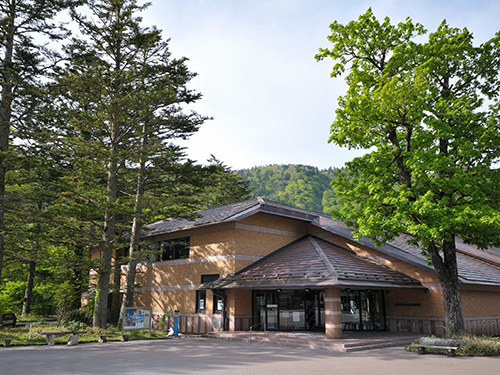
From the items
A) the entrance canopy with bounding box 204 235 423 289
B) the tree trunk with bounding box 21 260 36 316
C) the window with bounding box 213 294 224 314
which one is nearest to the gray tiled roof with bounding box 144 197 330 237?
the entrance canopy with bounding box 204 235 423 289

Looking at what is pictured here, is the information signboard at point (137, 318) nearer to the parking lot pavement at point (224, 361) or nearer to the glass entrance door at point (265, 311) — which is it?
the parking lot pavement at point (224, 361)

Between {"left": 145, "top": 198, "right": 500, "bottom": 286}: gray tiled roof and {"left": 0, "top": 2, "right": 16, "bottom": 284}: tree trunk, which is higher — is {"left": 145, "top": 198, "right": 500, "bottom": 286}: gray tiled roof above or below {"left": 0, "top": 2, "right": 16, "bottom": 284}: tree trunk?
below

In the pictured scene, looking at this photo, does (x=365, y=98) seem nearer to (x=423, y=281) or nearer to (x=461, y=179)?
(x=461, y=179)

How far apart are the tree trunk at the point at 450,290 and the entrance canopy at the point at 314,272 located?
2961 mm

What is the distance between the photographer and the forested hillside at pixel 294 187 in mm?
103688

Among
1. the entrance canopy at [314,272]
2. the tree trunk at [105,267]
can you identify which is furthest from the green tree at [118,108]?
the entrance canopy at [314,272]

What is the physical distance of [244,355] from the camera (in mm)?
14352

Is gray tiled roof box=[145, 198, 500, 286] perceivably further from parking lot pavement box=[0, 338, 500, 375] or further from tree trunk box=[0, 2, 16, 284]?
tree trunk box=[0, 2, 16, 284]

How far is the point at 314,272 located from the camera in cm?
1875

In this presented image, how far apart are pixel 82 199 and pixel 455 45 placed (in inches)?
793

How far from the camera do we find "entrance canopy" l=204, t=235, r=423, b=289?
710 inches

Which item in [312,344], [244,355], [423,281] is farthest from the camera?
[423,281]

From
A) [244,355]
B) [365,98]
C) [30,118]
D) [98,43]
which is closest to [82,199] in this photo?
[30,118]

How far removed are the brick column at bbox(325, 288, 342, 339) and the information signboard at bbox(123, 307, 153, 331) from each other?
9.47 meters
